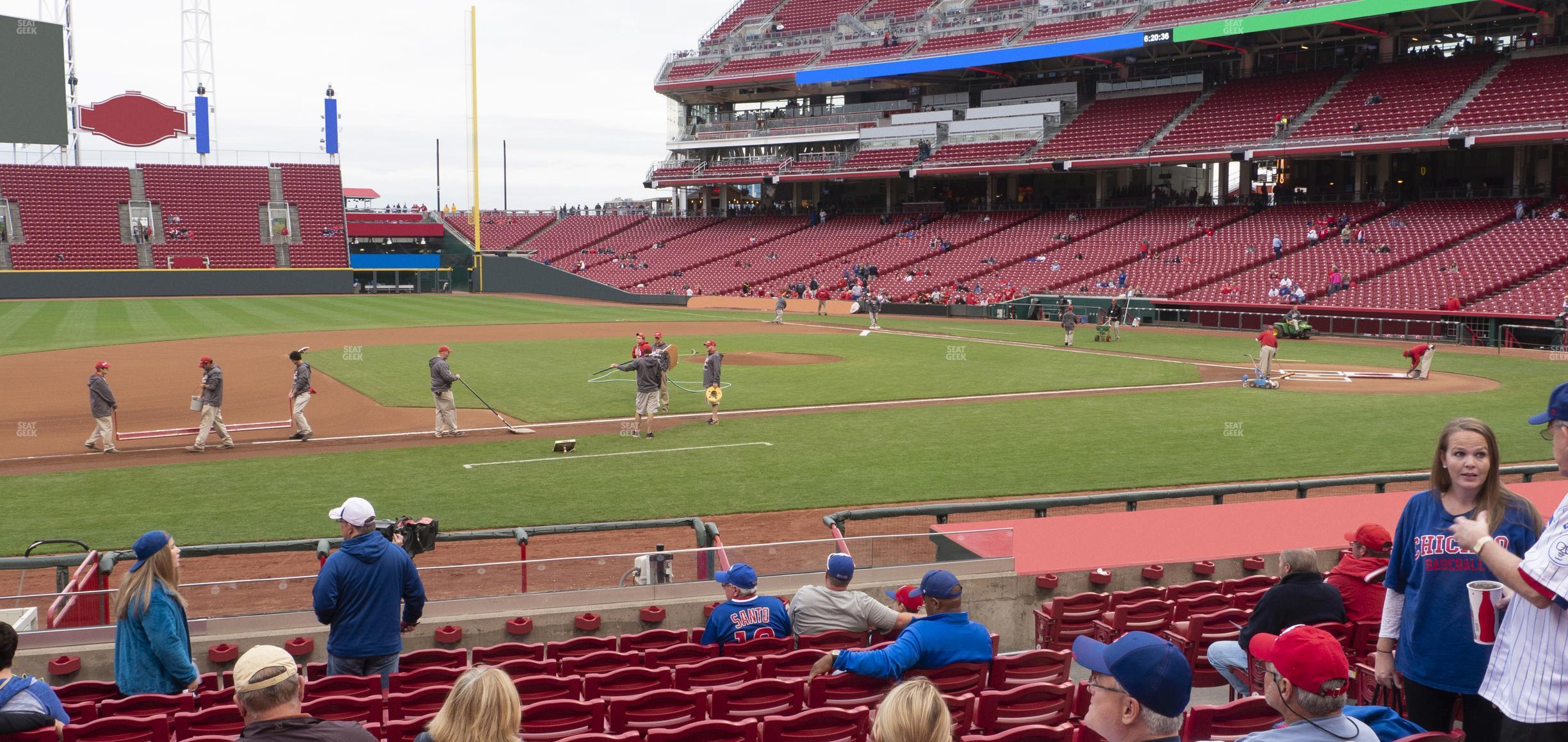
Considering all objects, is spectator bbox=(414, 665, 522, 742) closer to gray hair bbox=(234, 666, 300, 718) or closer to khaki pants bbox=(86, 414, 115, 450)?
gray hair bbox=(234, 666, 300, 718)

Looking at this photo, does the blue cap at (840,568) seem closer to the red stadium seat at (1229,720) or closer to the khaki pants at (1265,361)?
the red stadium seat at (1229,720)

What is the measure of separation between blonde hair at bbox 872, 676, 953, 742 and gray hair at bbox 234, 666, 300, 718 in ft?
8.07

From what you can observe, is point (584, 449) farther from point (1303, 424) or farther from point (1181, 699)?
point (1181, 699)

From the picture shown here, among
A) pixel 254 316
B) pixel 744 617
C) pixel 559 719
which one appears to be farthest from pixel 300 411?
pixel 254 316

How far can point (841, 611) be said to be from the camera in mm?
7637

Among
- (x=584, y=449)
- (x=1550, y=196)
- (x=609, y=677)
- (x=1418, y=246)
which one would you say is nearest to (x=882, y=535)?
(x=609, y=677)

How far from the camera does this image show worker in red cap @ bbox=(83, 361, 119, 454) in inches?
734

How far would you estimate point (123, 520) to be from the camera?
14172mm

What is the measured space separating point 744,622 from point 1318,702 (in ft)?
15.0

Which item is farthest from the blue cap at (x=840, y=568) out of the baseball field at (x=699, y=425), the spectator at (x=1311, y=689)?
the baseball field at (x=699, y=425)

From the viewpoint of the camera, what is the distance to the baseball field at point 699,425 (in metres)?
15.6

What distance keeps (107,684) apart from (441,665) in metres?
2.13

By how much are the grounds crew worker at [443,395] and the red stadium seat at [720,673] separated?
47.4 ft

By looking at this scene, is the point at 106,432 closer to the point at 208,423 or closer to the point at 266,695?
the point at 208,423
